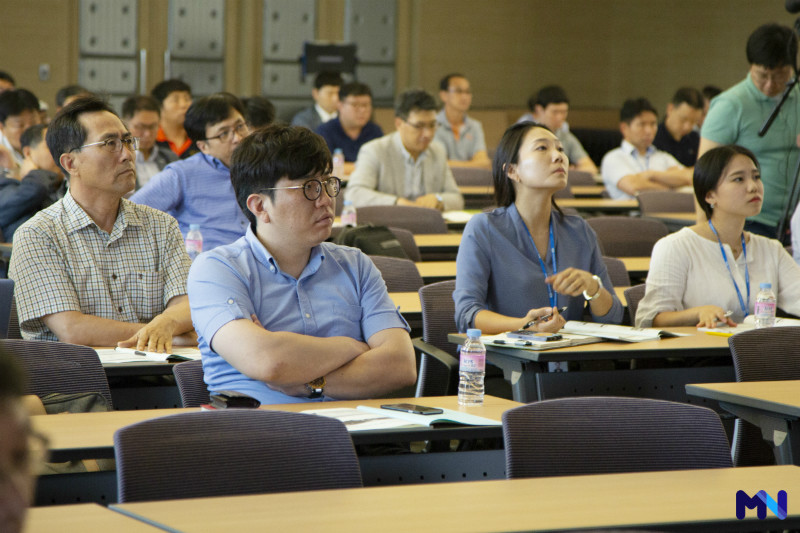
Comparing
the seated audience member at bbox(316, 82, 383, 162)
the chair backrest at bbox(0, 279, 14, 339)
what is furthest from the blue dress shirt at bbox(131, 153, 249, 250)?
the seated audience member at bbox(316, 82, 383, 162)

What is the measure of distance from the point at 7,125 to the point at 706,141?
458 centimetres

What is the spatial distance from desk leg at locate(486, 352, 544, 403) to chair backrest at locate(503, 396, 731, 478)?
1.05 meters

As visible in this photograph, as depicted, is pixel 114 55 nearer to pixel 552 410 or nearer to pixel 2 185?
pixel 2 185

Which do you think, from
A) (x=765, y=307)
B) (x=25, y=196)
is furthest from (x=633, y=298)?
(x=25, y=196)

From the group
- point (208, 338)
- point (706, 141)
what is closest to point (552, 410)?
point (208, 338)

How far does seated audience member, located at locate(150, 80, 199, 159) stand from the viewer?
25.3 feet

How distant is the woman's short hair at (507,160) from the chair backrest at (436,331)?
1.27 ft

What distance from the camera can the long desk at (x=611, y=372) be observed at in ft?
10.3

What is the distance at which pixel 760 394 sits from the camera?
2609 mm

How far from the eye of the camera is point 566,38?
1406cm

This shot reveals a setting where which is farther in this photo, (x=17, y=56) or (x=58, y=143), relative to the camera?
(x=17, y=56)

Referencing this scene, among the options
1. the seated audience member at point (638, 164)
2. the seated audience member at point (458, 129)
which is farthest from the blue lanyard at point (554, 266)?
the seated audience member at point (458, 129)

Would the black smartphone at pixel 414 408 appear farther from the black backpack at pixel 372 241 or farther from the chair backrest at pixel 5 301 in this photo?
the black backpack at pixel 372 241

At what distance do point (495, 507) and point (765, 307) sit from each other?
223 cm
